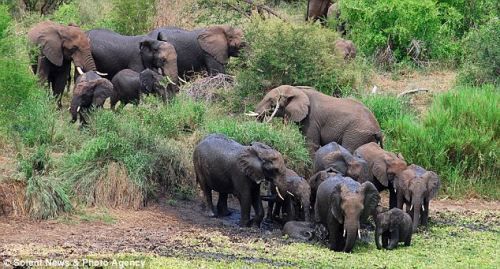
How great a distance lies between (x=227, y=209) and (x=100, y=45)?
220 inches

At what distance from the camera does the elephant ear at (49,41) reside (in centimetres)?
1881

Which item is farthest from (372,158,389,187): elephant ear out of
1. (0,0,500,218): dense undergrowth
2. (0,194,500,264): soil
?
(0,0,500,218): dense undergrowth

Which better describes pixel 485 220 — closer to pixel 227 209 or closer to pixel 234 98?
pixel 227 209

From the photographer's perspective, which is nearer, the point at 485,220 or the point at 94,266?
the point at 94,266

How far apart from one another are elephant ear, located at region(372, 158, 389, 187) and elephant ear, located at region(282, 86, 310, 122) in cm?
177

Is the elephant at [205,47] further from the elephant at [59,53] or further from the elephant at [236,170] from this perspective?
the elephant at [236,170]

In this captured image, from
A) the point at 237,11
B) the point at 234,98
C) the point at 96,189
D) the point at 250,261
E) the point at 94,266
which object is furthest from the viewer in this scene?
the point at 237,11

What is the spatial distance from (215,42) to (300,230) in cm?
751

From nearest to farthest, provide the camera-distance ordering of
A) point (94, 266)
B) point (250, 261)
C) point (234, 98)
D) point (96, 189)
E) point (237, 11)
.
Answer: point (94, 266) → point (250, 261) → point (96, 189) → point (234, 98) → point (237, 11)

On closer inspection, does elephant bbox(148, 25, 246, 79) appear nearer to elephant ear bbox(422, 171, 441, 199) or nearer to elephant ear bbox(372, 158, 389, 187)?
elephant ear bbox(372, 158, 389, 187)

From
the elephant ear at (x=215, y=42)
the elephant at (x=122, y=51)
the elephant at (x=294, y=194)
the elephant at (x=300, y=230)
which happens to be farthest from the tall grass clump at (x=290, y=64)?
the elephant at (x=300, y=230)

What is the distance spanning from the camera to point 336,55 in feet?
63.4

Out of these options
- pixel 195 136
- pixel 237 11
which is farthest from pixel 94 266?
pixel 237 11

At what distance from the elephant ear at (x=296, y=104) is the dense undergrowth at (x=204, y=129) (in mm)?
172
